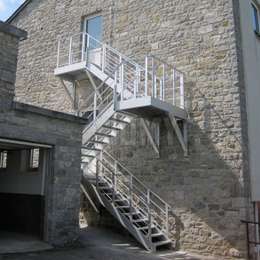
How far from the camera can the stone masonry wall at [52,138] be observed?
23.8ft

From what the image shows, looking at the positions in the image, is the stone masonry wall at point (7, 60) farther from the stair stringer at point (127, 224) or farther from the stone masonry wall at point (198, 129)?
the stone masonry wall at point (198, 129)

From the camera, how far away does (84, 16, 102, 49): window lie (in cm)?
1246

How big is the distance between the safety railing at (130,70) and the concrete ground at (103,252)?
139 inches

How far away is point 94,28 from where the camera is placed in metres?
12.9

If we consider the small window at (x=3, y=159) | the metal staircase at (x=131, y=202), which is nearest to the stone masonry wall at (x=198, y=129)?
the metal staircase at (x=131, y=202)

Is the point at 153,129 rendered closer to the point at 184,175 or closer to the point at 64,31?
the point at 184,175

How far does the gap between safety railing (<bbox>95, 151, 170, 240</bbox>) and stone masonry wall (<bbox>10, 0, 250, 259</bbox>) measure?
219 mm

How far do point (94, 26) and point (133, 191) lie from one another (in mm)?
6179

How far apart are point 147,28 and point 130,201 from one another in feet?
17.3

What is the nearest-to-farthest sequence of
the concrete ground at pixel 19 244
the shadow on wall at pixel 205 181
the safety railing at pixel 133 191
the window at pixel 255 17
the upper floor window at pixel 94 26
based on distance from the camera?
the concrete ground at pixel 19 244 < the shadow on wall at pixel 205 181 < the safety railing at pixel 133 191 < the window at pixel 255 17 < the upper floor window at pixel 94 26

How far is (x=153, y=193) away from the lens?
981 centimetres

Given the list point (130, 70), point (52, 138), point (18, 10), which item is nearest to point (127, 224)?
point (52, 138)

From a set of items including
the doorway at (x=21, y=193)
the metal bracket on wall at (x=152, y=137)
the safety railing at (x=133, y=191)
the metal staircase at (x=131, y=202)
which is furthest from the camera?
the metal bracket on wall at (x=152, y=137)

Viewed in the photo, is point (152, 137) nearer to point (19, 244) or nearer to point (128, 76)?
point (128, 76)
